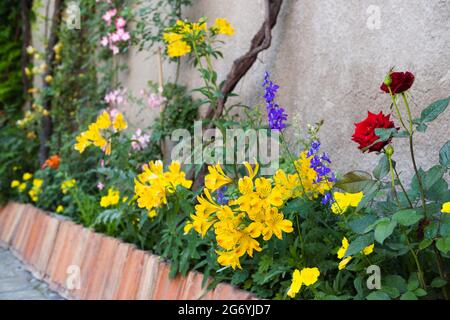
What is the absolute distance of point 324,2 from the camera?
3.01 m

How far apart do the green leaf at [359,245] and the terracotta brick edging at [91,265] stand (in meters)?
0.62

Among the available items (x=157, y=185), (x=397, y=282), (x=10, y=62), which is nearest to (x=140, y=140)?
(x=157, y=185)

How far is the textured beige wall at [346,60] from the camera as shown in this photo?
8.09 feet

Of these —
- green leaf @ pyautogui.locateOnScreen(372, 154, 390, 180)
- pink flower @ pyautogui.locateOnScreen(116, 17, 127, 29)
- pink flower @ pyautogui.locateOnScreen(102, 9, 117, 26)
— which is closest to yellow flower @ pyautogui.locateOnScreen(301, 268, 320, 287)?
green leaf @ pyautogui.locateOnScreen(372, 154, 390, 180)

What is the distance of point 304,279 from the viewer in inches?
82.7

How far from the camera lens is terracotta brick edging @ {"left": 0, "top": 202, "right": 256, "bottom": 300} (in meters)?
2.86

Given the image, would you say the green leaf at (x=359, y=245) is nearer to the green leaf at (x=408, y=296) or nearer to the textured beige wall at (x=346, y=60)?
the green leaf at (x=408, y=296)

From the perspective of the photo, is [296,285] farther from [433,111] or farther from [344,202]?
[433,111]

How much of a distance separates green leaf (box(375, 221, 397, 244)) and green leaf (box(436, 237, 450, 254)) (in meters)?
0.13

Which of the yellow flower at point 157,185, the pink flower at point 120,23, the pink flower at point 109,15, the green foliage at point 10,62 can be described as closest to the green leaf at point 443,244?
the yellow flower at point 157,185

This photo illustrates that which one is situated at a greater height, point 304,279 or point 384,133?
point 384,133

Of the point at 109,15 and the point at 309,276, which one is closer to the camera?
the point at 309,276

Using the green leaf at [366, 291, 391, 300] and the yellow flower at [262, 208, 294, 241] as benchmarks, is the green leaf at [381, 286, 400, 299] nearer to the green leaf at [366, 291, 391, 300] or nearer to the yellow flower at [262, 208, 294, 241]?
the green leaf at [366, 291, 391, 300]

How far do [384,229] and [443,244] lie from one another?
16 cm
